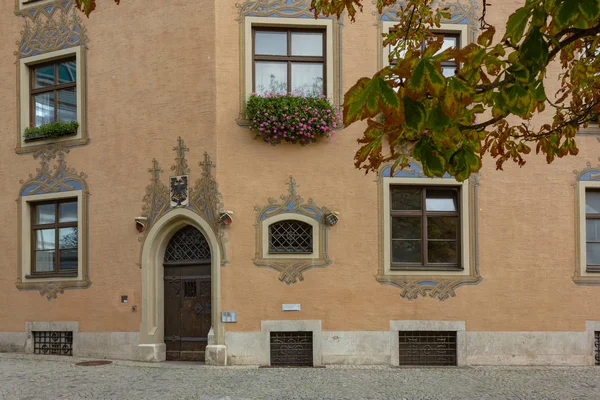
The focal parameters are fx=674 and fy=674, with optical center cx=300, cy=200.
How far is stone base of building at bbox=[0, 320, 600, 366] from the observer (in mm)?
11281

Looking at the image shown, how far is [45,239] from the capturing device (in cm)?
1344

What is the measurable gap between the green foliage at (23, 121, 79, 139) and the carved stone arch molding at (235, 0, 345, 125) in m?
3.61

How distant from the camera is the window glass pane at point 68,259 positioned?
1299 cm

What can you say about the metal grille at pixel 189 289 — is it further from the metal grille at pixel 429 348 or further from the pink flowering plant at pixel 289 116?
the metal grille at pixel 429 348

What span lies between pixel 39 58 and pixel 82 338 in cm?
557

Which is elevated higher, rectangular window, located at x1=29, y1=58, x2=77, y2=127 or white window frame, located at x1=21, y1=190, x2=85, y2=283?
rectangular window, located at x1=29, y1=58, x2=77, y2=127

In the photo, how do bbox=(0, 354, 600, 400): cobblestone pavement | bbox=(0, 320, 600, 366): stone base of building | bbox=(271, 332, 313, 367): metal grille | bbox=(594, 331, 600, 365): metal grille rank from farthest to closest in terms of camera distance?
1. bbox=(594, 331, 600, 365): metal grille
2. bbox=(271, 332, 313, 367): metal grille
3. bbox=(0, 320, 600, 366): stone base of building
4. bbox=(0, 354, 600, 400): cobblestone pavement

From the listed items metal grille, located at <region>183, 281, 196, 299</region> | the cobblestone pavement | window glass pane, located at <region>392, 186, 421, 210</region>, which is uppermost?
window glass pane, located at <region>392, 186, 421, 210</region>

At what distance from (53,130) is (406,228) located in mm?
6963

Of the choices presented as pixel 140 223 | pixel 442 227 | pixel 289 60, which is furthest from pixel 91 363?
pixel 442 227

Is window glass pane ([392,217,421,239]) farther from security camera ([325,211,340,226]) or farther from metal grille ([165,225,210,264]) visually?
metal grille ([165,225,210,264])

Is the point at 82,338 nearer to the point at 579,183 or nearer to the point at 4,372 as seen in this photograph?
the point at 4,372

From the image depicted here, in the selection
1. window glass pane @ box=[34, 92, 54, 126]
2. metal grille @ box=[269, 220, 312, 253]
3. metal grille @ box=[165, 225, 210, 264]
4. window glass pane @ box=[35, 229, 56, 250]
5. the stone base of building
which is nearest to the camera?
the stone base of building

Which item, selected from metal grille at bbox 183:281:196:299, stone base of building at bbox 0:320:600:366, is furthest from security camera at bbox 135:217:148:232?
stone base of building at bbox 0:320:600:366
